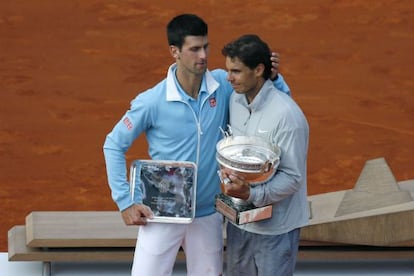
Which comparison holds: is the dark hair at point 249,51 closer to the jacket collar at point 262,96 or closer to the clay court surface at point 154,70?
the jacket collar at point 262,96

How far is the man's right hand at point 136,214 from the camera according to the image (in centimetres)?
382

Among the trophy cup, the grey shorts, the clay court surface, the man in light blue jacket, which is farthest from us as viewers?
the clay court surface

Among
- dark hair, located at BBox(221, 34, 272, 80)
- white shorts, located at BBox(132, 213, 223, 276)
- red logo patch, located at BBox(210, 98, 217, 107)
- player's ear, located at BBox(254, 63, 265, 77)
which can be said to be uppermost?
dark hair, located at BBox(221, 34, 272, 80)

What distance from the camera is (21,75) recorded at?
712cm

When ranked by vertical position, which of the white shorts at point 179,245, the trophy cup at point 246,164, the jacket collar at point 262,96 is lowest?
the white shorts at point 179,245

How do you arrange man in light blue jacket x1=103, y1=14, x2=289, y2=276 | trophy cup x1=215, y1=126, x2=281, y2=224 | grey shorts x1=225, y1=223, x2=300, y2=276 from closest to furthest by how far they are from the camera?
trophy cup x1=215, y1=126, x2=281, y2=224
grey shorts x1=225, y1=223, x2=300, y2=276
man in light blue jacket x1=103, y1=14, x2=289, y2=276

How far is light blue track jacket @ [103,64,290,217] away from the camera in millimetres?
3811

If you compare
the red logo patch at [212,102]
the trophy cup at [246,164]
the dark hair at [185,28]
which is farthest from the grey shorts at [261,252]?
the dark hair at [185,28]

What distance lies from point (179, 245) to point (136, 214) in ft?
0.69

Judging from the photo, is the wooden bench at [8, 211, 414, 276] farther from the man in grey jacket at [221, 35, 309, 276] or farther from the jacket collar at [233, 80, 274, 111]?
the jacket collar at [233, 80, 274, 111]

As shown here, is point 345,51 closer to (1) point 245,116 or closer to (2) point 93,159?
(2) point 93,159

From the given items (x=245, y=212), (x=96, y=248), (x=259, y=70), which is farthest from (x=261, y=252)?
(x=96, y=248)

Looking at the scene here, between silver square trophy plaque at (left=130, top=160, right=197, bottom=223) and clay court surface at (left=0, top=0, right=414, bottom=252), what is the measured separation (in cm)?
300

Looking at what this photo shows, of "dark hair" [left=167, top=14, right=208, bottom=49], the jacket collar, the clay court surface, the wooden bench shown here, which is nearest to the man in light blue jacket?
"dark hair" [left=167, top=14, right=208, bottom=49]
